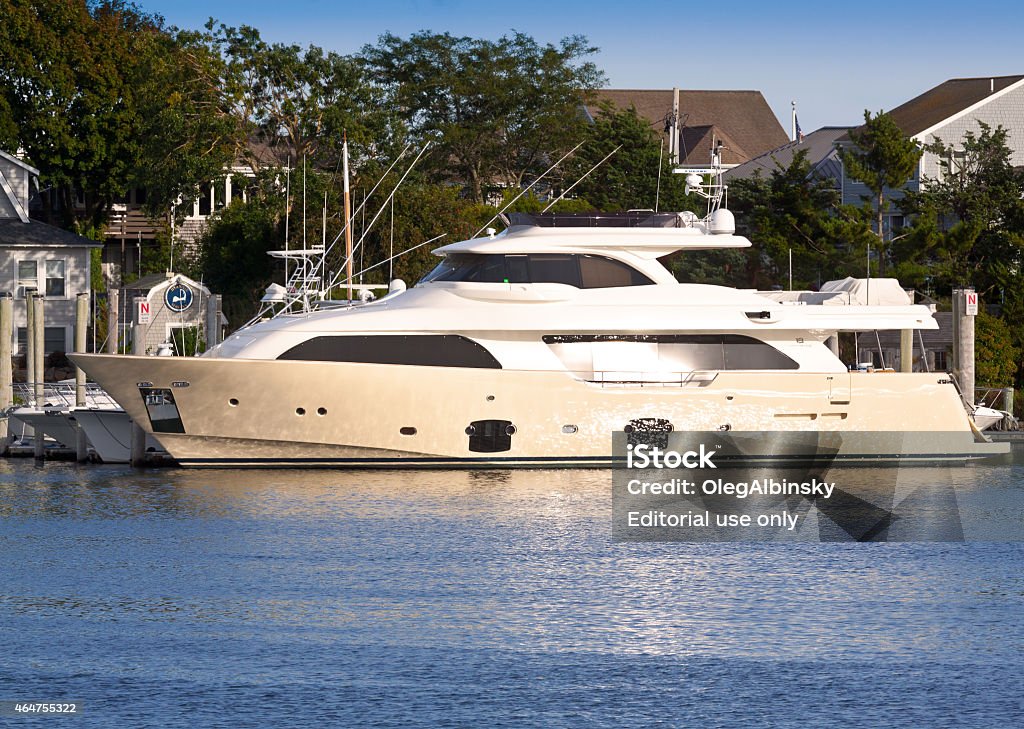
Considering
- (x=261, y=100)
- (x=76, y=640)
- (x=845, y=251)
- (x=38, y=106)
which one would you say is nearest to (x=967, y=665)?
(x=76, y=640)

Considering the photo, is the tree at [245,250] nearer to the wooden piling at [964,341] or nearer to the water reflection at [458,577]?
the wooden piling at [964,341]

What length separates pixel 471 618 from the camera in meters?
17.0

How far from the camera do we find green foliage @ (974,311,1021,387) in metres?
36.1

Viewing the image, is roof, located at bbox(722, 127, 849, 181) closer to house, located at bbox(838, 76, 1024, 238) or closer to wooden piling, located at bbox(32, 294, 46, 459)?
house, located at bbox(838, 76, 1024, 238)

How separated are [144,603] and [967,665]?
8630 mm

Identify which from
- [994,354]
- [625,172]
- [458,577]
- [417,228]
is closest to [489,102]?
[625,172]

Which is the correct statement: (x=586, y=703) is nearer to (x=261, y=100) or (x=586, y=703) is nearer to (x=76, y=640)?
(x=76, y=640)

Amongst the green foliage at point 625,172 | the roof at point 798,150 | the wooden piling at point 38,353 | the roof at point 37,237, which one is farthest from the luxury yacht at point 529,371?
the roof at point 798,150

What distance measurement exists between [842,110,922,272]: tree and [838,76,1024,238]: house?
4.73 m

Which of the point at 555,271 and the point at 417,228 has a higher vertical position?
the point at 417,228

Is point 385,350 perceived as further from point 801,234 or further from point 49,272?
point 49,272

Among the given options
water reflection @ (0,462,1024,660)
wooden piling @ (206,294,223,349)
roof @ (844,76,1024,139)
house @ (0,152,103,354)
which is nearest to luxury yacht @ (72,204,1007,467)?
water reflection @ (0,462,1024,660)

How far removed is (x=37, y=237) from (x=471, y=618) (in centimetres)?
3371

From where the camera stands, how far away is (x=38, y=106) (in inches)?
2158
